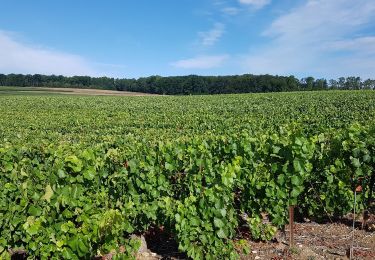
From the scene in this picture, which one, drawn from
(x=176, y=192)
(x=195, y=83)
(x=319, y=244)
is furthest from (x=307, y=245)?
(x=195, y=83)

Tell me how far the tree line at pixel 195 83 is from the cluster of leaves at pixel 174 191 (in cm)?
10251

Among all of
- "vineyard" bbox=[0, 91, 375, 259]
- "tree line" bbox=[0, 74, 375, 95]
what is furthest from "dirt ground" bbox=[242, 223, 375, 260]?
"tree line" bbox=[0, 74, 375, 95]

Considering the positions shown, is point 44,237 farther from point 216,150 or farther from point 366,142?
point 366,142

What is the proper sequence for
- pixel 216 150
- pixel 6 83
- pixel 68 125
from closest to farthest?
pixel 216 150
pixel 68 125
pixel 6 83

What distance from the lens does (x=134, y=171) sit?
5.02 meters

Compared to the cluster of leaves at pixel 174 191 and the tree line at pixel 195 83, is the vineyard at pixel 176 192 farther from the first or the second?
the tree line at pixel 195 83

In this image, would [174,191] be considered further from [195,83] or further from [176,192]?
[195,83]

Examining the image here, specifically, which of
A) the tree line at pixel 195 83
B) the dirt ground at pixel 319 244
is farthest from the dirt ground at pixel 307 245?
the tree line at pixel 195 83

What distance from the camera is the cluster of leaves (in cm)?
410

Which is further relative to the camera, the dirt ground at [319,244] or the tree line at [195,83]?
the tree line at [195,83]

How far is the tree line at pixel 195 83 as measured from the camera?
4225 inches

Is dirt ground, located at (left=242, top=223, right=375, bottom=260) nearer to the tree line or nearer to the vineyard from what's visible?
the vineyard

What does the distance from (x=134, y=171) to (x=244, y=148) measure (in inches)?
68.4

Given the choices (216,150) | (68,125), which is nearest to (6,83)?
(68,125)
